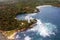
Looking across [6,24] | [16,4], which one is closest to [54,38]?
[6,24]

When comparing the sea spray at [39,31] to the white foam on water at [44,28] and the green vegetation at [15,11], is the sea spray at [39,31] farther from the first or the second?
the green vegetation at [15,11]

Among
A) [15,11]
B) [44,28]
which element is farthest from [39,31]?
[15,11]

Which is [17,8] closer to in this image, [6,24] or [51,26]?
[6,24]

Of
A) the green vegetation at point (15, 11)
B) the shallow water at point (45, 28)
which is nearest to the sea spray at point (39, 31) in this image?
the shallow water at point (45, 28)

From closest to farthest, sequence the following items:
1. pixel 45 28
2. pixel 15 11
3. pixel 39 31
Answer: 1. pixel 39 31
2. pixel 45 28
3. pixel 15 11

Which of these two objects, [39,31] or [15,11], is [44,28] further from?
[15,11]

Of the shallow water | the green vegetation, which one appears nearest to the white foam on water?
the shallow water

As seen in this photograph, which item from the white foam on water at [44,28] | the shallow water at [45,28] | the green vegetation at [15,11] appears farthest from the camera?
the green vegetation at [15,11]

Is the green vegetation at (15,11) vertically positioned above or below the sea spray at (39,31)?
above

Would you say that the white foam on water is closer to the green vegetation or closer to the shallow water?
the shallow water
